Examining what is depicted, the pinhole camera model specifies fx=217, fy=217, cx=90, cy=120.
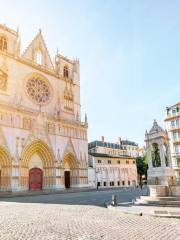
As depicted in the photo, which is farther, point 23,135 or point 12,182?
point 23,135

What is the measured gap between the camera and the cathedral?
1227 inches

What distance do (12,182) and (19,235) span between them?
24882 mm

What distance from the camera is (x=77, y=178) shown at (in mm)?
39844

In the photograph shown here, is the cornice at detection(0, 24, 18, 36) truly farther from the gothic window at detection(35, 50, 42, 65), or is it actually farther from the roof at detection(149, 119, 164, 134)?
the roof at detection(149, 119, 164, 134)

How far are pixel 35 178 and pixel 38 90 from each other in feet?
50.1

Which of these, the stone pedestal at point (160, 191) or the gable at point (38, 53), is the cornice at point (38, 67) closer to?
the gable at point (38, 53)

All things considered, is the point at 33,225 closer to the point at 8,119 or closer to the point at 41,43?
the point at 8,119

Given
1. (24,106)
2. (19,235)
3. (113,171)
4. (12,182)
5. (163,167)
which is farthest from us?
(113,171)

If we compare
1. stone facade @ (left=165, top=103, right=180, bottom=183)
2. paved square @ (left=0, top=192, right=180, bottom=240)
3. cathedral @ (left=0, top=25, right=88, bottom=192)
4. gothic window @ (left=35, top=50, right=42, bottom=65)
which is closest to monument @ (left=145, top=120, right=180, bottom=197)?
paved square @ (left=0, top=192, right=180, bottom=240)

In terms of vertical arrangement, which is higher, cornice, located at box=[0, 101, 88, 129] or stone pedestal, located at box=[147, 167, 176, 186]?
cornice, located at box=[0, 101, 88, 129]

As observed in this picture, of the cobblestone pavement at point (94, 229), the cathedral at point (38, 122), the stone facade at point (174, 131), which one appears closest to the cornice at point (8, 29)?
the cathedral at point (38, 122)

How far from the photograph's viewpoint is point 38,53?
4178 centimetres

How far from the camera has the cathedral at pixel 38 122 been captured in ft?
102

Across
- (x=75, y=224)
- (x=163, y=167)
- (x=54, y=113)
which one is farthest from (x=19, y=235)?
(x=54, y=113)
